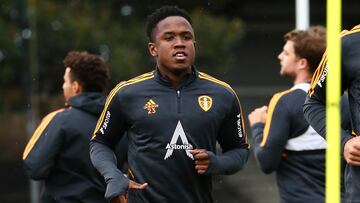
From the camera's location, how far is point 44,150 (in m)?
5.61

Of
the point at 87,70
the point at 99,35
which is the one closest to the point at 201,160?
the point at 87,70

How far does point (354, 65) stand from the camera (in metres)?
4.16

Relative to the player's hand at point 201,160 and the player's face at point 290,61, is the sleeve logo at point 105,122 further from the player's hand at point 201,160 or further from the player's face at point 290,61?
the player's face at point 290,61

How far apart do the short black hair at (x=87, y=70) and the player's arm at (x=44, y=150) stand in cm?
39

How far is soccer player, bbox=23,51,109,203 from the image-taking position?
5629 mm

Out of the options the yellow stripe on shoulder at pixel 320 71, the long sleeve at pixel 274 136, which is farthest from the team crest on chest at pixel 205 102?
the long sleeve at pixel 274 136

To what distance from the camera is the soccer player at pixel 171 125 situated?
4.48m

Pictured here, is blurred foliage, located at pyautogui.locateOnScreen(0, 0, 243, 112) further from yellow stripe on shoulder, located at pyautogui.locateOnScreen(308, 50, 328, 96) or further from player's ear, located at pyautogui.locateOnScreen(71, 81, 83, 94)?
yellow stripe on shoulder, located at pyautogui.locateOnScreen(308, 50, 328, 96)

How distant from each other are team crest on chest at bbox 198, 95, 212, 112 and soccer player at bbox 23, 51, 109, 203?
4.61ft

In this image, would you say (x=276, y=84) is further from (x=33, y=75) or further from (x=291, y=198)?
(x=291, y=198)

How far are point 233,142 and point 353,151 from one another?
0.89 m

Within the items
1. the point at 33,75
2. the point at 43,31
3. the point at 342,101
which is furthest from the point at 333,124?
the point at 43,31

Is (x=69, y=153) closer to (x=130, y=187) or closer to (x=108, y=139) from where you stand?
(x=108, y=139)

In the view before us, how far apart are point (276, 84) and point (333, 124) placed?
15.9 m
